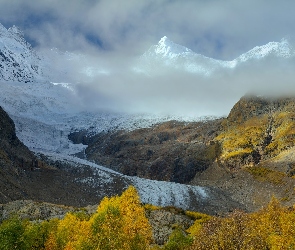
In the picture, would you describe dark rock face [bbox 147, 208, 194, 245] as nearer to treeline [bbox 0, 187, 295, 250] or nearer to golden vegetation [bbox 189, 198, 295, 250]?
treeline [bbox 0, 187, 295, 250]

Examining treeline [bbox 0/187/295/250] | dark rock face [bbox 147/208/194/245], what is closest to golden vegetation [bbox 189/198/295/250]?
treeline [bbox 0/187/295/250]

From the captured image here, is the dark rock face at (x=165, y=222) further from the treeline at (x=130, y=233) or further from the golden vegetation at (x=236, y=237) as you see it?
the golden vegetation at (x=236, y=237)

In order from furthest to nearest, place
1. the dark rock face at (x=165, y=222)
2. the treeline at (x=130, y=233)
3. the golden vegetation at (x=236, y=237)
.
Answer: the dark rock face at (x=165, y=222)
the treeline at (x=130, y=233)
the golden vegetation at (x=236, y=237)

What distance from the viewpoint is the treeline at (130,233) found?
4112cm

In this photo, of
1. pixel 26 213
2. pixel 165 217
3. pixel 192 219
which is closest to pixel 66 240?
pixel 26 213

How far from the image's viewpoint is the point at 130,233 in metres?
53.0

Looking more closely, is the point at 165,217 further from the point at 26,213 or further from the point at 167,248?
the point at 167,248

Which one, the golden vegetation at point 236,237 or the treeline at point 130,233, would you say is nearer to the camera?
the golden vegetation at point 236,237

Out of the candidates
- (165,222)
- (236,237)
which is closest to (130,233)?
(236,237)

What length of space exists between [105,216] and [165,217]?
78369 mm

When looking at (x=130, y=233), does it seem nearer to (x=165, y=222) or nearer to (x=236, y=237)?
(x=236, y=237)

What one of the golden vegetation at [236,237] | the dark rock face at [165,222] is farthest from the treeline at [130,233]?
the dark rock face at [165,222]

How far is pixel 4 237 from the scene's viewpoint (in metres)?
52.9

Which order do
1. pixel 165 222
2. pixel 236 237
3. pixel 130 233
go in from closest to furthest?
1. pixel 236 237
2. pixel 130 233
3. pixel 165 222
